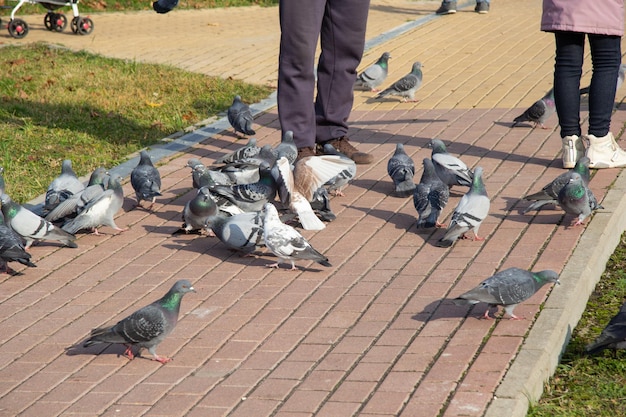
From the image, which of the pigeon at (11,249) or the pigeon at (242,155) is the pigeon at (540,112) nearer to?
the pigeon at (242,155)

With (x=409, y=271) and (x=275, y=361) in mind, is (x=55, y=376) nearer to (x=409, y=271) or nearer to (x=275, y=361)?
(x=275, y=361)

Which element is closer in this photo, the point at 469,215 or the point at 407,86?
the point at 469,215

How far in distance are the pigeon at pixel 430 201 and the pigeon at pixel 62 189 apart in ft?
8.14

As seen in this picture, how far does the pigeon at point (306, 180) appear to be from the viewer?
21.2 feet

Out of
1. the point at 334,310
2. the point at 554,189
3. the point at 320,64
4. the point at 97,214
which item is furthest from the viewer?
the point at 320,64

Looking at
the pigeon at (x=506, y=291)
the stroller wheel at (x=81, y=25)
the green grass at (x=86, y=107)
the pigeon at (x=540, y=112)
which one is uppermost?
the pigeon at (x=506, y=291)

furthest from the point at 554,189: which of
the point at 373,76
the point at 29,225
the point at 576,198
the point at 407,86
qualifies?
the point at 373,76

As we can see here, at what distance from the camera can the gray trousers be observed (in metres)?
7.17

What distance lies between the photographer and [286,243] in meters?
5.73

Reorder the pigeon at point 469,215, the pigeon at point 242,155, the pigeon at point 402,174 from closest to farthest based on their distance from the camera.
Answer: the pigeon at point 469,215, the pigeon at point 402,174, the pigeon at point 242,155

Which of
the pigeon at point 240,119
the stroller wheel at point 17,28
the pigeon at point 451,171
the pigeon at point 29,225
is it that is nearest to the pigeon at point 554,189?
the pigeon at point 451,171

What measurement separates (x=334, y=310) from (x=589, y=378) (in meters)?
1.37

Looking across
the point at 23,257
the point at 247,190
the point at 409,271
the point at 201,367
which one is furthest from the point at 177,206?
the point at 201,367

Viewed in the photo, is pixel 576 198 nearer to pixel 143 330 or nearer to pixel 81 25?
pixel 143 330
